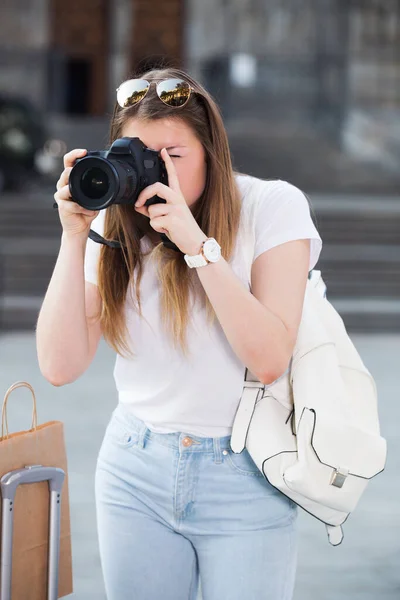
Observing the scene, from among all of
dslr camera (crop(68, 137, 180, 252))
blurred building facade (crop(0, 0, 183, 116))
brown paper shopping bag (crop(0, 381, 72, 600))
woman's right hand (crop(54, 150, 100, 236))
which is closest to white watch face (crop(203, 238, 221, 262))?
dslr camera (crop(68, 137, 180, 252))

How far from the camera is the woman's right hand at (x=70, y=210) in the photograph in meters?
1.71

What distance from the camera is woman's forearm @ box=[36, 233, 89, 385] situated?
5.85ft

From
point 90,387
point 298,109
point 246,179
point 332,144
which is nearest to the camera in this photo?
point 246,179

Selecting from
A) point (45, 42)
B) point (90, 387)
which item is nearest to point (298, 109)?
point (45, 42)

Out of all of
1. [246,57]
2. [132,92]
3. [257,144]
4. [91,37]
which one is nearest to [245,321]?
[132,92]

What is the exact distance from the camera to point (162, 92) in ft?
5.74

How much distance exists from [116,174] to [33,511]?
650 mm

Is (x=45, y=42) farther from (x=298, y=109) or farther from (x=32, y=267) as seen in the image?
(x=32, y=267)

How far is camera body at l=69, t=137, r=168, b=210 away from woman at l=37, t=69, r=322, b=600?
0.03 meters

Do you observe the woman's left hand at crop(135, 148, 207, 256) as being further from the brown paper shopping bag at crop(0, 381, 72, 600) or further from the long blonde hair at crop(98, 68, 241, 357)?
the brown paper shopping bag at crop(0, 381, 72, 600)

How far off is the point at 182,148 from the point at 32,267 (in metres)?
8.27

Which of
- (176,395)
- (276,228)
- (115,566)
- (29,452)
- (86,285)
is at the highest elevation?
(276,228)

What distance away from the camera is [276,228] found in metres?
1.75

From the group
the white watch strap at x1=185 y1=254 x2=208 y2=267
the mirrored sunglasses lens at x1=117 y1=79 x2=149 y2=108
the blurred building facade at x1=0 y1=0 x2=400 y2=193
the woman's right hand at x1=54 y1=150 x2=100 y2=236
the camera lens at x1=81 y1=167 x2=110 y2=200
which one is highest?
the mirrored sunglasses lens at x1=117 y1=79 x2=149 y2=108
